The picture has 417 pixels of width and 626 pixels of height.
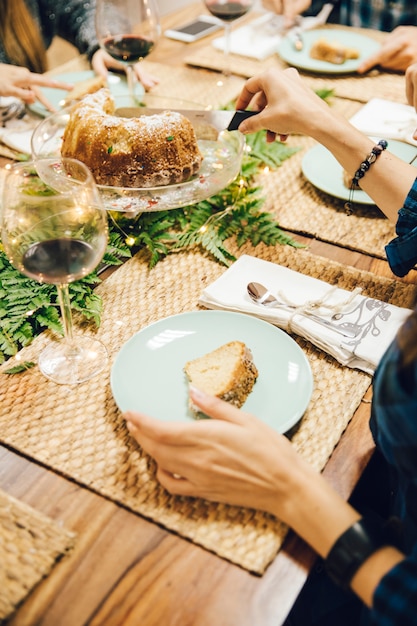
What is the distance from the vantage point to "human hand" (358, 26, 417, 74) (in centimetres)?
194

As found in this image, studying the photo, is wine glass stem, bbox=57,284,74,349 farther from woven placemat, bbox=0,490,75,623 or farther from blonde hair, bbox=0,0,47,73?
blonde hair, bbox=0,0,47,73

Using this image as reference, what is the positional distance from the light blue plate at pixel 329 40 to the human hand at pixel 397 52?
0.17 feet

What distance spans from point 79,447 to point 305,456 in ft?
1.09

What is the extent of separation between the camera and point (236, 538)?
732mm

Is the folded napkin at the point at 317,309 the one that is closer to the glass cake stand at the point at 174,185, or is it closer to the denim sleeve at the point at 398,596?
the glass cake stand at the point at 174,185

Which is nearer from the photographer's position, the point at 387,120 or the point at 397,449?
the point at 397,449

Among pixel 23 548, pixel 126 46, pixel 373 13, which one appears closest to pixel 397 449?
pixel 23 548

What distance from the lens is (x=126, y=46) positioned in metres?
1.65

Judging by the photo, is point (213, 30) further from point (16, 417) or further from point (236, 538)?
point (236, 538)

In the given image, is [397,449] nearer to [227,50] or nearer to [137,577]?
[137,577]

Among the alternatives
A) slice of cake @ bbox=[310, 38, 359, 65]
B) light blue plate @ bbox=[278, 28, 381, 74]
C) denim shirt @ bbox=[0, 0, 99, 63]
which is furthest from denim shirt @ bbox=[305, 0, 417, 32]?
denim shirt @ bbox=[0, 0, 99, 63]

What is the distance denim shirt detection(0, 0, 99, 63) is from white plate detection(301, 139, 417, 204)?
1022 mm

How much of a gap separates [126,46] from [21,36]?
0.84m

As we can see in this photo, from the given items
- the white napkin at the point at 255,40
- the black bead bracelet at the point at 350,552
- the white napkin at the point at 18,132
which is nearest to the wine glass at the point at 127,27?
the white napkin at the point at 18,132
